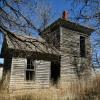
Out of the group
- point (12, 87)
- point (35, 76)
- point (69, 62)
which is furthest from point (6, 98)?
point (69, 62)

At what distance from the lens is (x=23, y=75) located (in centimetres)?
1866

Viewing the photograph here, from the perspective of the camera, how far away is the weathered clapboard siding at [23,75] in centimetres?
1817

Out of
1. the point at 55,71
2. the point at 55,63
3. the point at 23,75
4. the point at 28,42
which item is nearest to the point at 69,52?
the point at 55,63

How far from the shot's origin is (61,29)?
2211cm

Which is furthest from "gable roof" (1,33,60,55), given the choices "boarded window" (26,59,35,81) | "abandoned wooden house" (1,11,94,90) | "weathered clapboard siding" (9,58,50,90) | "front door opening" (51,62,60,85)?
"front door opening" (51,62,60,85)

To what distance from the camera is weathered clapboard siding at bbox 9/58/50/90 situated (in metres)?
18.2

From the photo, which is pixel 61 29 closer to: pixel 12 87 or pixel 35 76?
pixel 35 76

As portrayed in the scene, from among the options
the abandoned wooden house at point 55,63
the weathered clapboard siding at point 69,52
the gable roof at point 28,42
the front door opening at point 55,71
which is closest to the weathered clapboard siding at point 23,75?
the abandoned wooden house at point 55,63

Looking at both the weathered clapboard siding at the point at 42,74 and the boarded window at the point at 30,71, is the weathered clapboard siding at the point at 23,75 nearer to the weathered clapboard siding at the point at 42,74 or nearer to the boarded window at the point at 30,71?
the weathered clapboard siding at the point at 42,74

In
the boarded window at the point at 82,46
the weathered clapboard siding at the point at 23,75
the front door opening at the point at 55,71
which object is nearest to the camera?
the weathered clapboard siding at the point at 23,75

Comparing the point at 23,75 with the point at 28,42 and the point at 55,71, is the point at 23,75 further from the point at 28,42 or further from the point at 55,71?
the point at 28,42

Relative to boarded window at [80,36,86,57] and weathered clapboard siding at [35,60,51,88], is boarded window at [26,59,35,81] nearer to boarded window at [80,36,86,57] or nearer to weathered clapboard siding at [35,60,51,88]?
Answer: weathered clapboard siding at [35,60,51,88]

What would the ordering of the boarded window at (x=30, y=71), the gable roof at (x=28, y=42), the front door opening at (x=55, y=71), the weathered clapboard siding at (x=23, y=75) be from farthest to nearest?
→ the front door opening at (x=55, y=71)
the boarded window at (x=30, y=71)
the weathered clapboard siding at (x=23, y=75)
the gable roof at (x=28, y=42)

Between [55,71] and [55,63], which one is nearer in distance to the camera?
[55,63]
